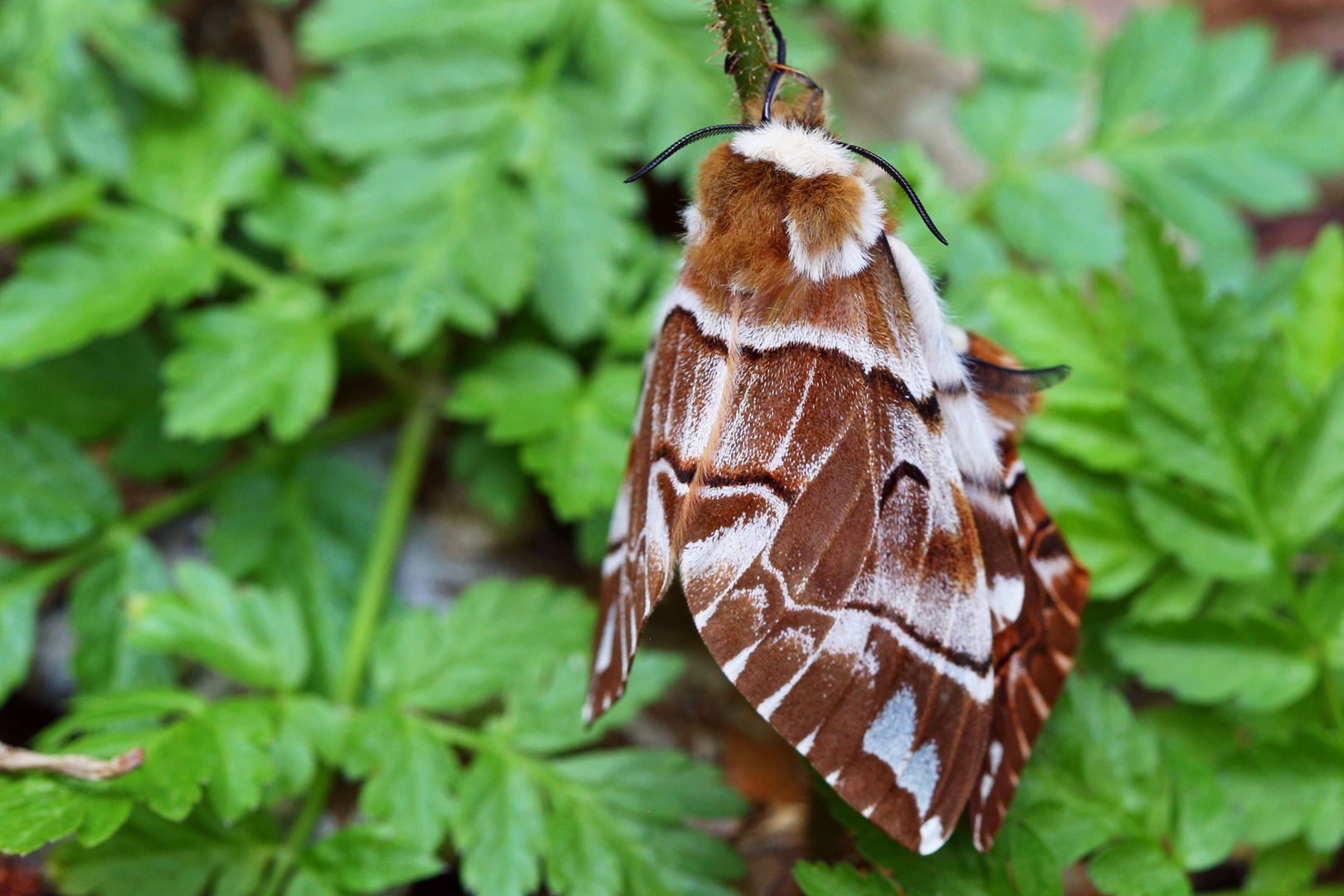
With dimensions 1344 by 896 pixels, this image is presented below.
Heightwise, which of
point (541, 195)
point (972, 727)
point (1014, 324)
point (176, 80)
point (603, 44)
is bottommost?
point (972, 727)

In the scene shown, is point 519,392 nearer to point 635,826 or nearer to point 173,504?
point 173,504

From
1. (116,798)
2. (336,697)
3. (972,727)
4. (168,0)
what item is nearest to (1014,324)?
(972,727)

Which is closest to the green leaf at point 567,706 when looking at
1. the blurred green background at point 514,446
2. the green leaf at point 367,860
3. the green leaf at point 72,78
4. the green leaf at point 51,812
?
the blurred green background at point 514,446

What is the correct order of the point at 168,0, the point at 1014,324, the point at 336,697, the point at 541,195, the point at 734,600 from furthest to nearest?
the point at 168,0 < the point at 541,195 < the point at 336,697 < the point at 1014,324 < the point at 734,600

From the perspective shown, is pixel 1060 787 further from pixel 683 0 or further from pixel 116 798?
pixel 683 0

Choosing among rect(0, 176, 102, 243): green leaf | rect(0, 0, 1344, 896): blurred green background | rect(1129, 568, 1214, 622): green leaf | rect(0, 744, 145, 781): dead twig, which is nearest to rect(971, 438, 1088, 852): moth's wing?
rect(0, 0, 1344, 896): blurred green background

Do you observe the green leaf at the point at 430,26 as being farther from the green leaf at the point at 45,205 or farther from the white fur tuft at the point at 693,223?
the white fur tuft at the point at 693,223
